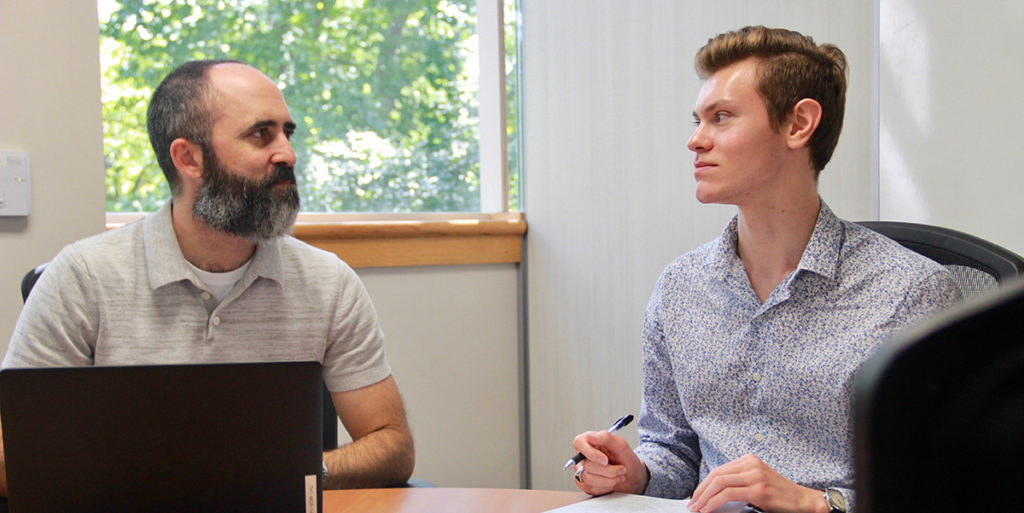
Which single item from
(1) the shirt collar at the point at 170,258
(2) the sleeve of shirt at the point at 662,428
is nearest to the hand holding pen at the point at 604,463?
(2) the sleeve of shirt at the point at 662,428

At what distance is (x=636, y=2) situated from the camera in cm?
244

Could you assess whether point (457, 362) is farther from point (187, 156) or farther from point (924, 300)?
point (924, 300)

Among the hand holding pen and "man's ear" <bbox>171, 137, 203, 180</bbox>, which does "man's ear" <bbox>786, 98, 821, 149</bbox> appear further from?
"man's ear" <bbox>171, 137, 203, 180</bbox>

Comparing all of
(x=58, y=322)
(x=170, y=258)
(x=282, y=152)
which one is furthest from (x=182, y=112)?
(x=58, y=322)

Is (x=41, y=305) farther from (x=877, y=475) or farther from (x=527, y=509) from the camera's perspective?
(x=877, y=475)

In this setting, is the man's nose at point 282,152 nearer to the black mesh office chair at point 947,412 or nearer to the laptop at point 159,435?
the laptop at point 159,435

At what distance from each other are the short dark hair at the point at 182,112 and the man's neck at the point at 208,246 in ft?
0.33

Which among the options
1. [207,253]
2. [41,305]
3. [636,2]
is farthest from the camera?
[636,2]

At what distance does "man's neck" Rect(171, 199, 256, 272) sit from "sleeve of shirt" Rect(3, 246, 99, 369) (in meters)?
0.18

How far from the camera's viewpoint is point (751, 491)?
0.99 meters

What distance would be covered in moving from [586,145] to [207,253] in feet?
4.47

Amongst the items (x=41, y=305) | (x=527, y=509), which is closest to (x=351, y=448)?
(x=527, y=509)

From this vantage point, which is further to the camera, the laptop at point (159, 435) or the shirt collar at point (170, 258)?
the shirt collar at point (170, 258)

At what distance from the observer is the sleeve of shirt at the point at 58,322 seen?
140 cm
